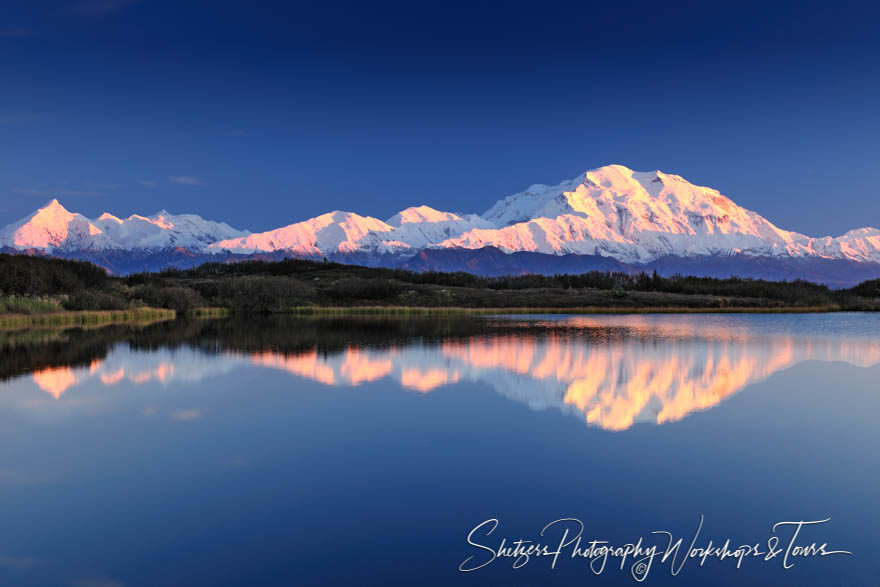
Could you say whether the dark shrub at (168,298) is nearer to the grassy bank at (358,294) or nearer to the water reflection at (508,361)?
the grassy bank at (358,294)

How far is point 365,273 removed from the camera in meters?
132

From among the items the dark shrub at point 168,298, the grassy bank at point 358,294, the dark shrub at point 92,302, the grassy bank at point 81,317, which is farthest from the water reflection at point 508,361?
the dark shrub at point 168,298

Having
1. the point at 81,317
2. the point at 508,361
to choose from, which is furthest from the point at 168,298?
the point at 508,361

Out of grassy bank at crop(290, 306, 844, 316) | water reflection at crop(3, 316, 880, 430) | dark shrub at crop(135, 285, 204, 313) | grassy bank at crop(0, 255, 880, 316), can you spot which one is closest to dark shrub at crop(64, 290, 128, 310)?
grassy bank at crop(0, 255, 880, 316)

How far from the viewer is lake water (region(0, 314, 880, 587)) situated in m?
8.45

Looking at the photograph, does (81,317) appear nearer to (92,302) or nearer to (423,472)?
(92,302)

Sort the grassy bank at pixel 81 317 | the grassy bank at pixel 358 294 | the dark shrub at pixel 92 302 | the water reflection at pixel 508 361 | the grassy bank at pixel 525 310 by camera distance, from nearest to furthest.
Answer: the water reflection at pixel 508 361, the grassy bank at pixel 81 317, the dark shrub at pixel 92 302, the grassy bank at pixel 358 294, the grassy bank at pixel 525 310

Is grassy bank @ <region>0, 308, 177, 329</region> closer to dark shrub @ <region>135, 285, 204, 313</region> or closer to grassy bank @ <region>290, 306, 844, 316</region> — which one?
dark shrub @ <region>135, 285, 204, 313</region>

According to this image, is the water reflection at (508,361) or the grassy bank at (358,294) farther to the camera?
the grassy bank at (358,294)

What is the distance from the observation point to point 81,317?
170ft

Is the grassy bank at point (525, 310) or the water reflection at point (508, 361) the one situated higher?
the grassy bank at point (525, 310)

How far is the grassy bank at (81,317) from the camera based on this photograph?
45.7 m

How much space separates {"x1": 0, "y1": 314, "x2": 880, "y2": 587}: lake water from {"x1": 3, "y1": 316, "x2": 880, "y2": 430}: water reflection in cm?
24

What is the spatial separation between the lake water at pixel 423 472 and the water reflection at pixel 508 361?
235mm
